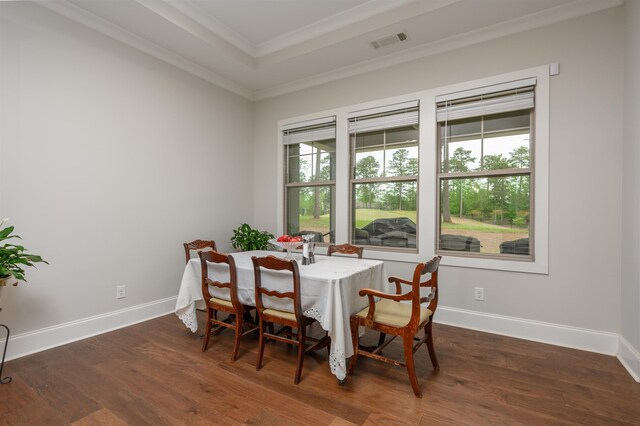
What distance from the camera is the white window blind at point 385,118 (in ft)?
12.2

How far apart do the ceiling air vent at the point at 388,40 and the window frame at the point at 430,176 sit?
0.59 m

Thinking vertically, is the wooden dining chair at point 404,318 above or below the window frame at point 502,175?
below

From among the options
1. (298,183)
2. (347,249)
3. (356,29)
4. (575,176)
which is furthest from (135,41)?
(575,176)

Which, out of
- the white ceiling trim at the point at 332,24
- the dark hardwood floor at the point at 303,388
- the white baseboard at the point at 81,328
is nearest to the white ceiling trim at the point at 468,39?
the white ceiling trim at the point at 332,24

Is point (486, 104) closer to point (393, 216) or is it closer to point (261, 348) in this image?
A: point (393, 216)

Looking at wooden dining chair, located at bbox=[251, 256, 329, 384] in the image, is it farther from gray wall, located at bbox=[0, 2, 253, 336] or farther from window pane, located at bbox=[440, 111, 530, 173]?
window pane, located at bbox=[440, 111, 530, 173]

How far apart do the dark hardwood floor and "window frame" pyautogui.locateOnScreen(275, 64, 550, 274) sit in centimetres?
85

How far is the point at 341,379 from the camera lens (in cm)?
217

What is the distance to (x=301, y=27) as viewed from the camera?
3.62 metres

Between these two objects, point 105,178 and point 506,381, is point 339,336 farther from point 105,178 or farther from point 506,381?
point 105,178

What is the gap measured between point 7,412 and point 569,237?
4.37 metres

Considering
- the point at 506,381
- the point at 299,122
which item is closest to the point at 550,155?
the point at 506,381

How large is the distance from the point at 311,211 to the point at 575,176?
9.76 feet

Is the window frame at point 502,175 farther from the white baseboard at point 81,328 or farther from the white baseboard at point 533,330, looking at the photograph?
the white baseboard at point 81,328
